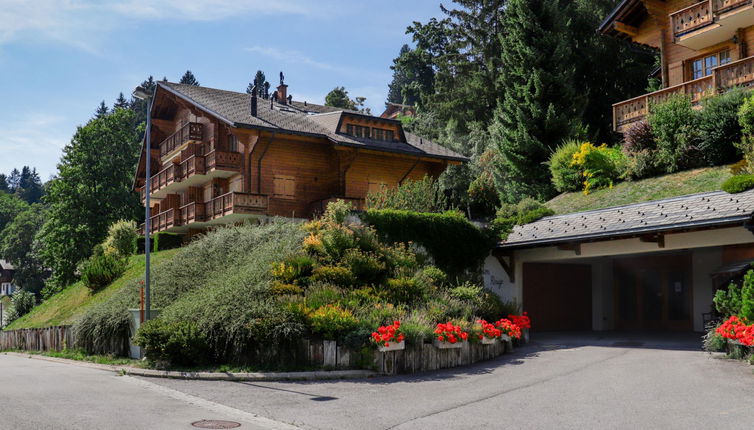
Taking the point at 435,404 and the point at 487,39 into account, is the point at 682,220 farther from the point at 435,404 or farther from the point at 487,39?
the point at 487,39

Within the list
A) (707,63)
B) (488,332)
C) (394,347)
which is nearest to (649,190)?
(707,63)

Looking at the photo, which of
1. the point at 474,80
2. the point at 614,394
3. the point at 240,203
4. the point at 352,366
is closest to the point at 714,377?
the point at 614,394

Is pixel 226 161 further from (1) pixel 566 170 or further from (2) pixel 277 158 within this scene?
(1) pixel 566 170

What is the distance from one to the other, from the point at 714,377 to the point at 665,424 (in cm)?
394

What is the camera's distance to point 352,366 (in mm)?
14453

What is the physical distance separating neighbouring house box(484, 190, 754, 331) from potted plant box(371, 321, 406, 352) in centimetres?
721

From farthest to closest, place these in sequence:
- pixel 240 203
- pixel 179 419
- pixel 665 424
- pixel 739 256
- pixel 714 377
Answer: pixel 240 203
pixel 739 256
pixel 714 377
pixel 179 419
pixel 665 424

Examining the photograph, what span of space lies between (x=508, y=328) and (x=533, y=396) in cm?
611

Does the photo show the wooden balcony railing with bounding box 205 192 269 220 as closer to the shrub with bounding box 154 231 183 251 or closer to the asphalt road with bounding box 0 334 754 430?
the shrub with bounding box 154 231 183 251

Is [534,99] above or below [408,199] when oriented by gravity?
Result: above

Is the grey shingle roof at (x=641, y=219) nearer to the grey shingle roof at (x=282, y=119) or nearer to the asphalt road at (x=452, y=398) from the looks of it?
the asphalt road at (x=452, y=398)

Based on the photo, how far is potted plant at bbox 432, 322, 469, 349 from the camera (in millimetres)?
14945

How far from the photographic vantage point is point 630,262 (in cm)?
2522


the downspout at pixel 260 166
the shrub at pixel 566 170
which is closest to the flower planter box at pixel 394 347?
the shrub at pixel 566 170
